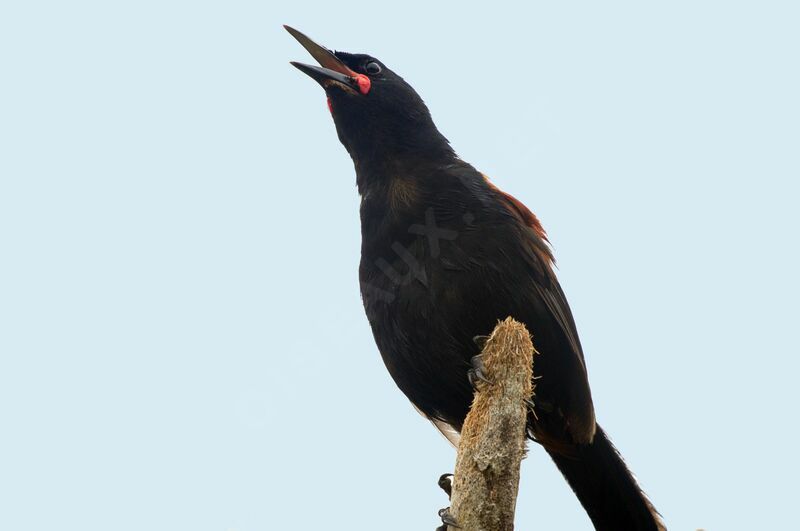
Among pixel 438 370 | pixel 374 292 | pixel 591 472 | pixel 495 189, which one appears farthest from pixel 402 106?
pixel 591 472

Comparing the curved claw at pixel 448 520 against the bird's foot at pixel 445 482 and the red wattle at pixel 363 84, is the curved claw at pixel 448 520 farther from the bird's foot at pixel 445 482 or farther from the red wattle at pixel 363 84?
the red wattle at pixel 363 84

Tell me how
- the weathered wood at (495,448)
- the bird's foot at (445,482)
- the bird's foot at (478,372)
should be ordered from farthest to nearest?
the bird's foot at (445,482) → the bird's foot at (478,372) → the weathered wood at (495,448)

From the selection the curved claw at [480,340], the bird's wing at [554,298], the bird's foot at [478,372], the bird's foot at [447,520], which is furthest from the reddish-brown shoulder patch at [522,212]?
the bird's foot at [447,520]

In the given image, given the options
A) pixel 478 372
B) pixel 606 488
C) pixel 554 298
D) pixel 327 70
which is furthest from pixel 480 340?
pixel 327 70

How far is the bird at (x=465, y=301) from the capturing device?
17.1 ft

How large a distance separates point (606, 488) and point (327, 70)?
3115mm

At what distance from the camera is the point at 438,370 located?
533 cm

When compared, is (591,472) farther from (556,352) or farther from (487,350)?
(487,350)

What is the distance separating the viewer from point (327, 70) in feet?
20.6

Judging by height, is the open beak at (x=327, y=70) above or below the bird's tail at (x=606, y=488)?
above

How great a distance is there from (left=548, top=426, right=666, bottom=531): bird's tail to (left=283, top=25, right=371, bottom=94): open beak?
2.63 meters

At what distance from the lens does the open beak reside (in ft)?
20.5

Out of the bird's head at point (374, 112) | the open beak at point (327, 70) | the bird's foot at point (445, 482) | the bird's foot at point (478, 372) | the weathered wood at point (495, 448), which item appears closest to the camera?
the weathered wood at point (495, 448)

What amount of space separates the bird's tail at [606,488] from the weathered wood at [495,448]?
6.54ft
